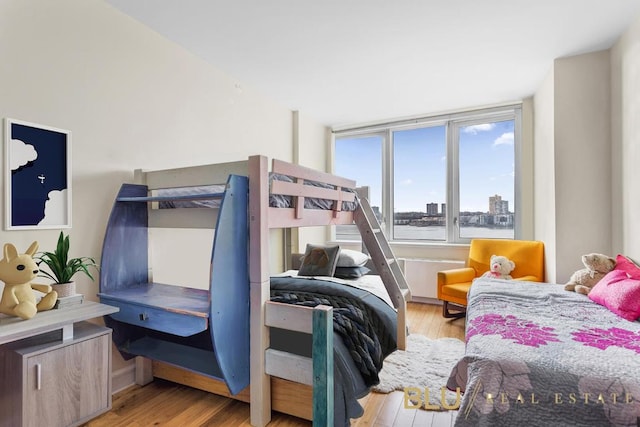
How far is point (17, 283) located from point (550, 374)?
2385mm

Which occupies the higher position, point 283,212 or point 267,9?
point 267,9

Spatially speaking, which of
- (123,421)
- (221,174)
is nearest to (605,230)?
(221,174)

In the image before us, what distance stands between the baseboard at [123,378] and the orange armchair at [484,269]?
2.89 m

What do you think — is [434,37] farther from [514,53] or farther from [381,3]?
[514,53]

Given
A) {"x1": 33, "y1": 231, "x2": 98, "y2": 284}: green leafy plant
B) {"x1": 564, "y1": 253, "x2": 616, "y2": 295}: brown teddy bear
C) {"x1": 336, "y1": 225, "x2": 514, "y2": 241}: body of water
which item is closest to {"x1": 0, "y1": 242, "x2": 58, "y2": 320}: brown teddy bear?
{"x1": 33, "y1": 231, "x2": 98, "y2": 284}: green leafy plant

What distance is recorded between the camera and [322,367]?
149 centimetres

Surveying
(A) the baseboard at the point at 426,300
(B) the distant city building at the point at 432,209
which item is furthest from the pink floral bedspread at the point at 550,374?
(B) the distant city building at the point at 432,209

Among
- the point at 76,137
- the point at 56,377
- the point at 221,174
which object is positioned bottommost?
the point at 56,377

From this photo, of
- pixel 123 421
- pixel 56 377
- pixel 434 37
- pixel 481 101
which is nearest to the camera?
pixel 56 377

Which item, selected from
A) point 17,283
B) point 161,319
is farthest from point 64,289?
point 161,319

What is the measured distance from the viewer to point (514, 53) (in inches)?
108

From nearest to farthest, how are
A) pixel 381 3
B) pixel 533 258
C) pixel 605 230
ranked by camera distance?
pixel 381 3 < pixel 605 230 < pixel 533 258

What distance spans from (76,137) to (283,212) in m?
1.37

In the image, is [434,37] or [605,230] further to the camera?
[605,230]
